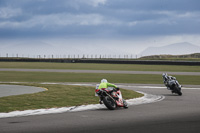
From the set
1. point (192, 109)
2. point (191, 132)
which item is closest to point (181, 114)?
point (192, 109)

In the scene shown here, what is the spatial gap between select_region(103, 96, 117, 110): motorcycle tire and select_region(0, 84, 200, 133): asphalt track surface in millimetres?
256

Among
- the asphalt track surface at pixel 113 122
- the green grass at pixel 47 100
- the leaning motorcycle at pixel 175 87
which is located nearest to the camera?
the asphalt track surface at pixel 113 122

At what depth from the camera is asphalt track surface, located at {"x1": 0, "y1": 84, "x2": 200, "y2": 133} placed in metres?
10.4

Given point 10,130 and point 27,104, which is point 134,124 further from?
point 27,104

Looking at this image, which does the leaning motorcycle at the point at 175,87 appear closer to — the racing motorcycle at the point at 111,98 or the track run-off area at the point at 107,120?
the track run-off area at the point at 107,120

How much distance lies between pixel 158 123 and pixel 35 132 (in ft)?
12.7

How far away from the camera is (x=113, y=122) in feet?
38.8

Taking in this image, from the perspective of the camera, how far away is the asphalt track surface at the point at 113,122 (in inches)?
409

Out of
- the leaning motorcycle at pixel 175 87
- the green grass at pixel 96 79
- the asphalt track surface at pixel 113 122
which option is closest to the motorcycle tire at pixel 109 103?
the asphalt track surface at pixel 113 122

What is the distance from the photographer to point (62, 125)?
36.6 ft

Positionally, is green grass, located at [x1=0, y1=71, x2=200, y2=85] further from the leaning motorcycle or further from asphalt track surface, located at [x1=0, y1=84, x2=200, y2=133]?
asphalt track surface, located at [x1=0, y1=84, x2=200, y2=133]

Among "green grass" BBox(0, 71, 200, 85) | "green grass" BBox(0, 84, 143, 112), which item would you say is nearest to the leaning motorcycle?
"green grass" BBox(0, 84, 143, 112)

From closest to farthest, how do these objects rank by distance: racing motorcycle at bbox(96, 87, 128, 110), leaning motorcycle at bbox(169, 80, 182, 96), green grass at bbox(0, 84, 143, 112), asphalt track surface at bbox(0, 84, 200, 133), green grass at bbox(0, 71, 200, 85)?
asphalt track surface at bbox(0, 84, 200, 133) < racing motorcycle at bbox(96, 87, 128, 110) < green grass at bbox(0, 84, 143, 112) < leaning motorcycle at bbox(169, 80, 182, 96) < green grass at bbox(0, 71, 200, 85)

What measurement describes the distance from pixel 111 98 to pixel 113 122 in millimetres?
3073
